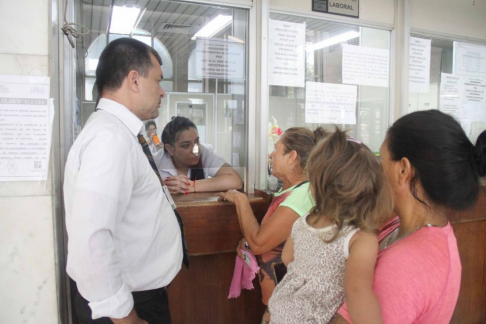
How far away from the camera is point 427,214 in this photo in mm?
1059

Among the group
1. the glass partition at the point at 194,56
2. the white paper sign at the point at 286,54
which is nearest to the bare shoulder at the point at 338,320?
the glass partition at the point at 194,56

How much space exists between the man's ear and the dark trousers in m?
0.81

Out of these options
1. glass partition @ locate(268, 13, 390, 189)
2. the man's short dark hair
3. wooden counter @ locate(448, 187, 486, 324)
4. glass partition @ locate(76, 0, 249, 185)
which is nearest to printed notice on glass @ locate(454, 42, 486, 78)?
glass partition @ locate(268, 13, 390, 189)

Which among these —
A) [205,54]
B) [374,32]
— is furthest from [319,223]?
[374,32]

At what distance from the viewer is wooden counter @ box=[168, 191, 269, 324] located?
2.05 m

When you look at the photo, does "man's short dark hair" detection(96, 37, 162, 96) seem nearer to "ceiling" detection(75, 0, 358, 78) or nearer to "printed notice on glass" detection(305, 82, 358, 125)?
"ceiling" detection(75, 0, 358, 78)

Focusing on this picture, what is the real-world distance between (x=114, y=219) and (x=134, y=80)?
0.58m

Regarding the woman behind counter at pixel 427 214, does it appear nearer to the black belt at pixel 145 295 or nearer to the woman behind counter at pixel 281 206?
the woman behind counter at pixel 281 206

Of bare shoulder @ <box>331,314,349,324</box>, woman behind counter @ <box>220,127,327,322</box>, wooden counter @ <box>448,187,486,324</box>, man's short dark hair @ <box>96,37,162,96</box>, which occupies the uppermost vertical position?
man's short dark hair @ <box>96,37,162,96</box>

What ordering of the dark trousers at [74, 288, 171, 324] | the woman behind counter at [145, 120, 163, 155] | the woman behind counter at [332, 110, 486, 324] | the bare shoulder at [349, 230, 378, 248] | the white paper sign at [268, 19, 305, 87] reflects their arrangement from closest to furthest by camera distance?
the woman behind counter at [332, 110, 486, 324] → the bare shoulder at [349, 230, 378, 248] → the dark trousers at [74, 288, 171, 324] → the woman behind counter at [145, 120, 163, 155] → the white paper sign at [268, 19, 305, 87]

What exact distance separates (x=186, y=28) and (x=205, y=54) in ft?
0.65

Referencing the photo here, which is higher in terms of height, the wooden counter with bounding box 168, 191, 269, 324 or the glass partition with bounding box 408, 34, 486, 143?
the glass partition with bounding box 408, 34, 486, 143

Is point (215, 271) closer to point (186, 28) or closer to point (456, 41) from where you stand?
point (186, 28)

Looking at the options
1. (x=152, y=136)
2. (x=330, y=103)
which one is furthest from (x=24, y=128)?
(x=330, y=103)
